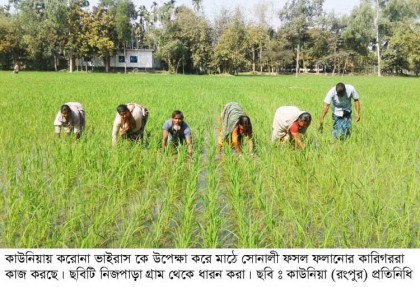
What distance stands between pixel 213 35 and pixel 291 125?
116ft

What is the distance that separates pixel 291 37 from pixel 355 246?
132 ft

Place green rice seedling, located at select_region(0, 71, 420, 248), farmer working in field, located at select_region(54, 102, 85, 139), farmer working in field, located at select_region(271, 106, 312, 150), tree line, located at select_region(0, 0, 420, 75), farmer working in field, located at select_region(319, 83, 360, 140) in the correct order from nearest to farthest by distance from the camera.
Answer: green rice seedling, located at select_region(0, 71, 420, 248) → farmer working in field, located at select_region(271, 106, 312, 150) → farmer working in field, located at select_region(54, 102, 85, 139) → farmer working in field, located at select_region(319, 83, 360, 140) → tree line, located at select_region(0, 0, 420, 75)

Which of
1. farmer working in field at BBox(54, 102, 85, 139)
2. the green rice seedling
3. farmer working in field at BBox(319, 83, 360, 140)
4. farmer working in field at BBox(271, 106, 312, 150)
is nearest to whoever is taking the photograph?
the green rice seedling

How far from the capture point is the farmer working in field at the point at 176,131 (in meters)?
4.19

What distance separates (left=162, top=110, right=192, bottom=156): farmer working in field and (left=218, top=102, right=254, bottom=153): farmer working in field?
51cm

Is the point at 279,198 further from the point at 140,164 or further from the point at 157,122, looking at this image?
the point at 157,122

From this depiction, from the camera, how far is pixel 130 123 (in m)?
4.45

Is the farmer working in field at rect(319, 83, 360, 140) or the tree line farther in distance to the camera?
the tree line

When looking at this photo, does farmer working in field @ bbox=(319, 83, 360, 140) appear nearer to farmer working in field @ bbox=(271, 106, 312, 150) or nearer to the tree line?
farmer working in field @ bbox=(271, 106, 312, 150)

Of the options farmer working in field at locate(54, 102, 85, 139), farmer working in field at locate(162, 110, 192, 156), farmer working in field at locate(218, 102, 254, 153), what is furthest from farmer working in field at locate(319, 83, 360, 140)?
farmer working in field at locate(54, 102, 85, 139)

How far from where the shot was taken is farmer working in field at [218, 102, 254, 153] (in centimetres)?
419

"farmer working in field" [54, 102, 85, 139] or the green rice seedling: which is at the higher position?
"farmer working in field" [54, 102, 85, 139]

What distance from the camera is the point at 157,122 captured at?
6129mm
